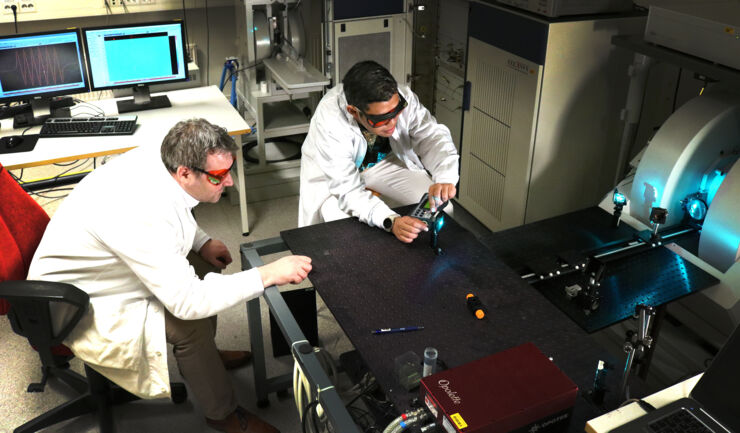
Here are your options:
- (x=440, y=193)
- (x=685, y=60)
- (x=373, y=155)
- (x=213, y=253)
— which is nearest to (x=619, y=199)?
(x=685, y=60)

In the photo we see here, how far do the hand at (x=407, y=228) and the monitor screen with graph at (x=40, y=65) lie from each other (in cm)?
198

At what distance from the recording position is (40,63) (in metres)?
2.97

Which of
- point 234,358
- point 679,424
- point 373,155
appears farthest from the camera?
point 373,155

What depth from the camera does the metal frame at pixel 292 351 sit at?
144cm

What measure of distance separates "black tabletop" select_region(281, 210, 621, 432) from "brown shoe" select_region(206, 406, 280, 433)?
662 millimetres

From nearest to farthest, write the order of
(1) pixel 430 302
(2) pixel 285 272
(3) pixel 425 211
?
(1) pixel 430 302 → (2) pixel 285 272 → (3) pixel 425 211

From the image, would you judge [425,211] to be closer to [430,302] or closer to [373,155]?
[430,302]

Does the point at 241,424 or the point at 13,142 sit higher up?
the point at 13,142

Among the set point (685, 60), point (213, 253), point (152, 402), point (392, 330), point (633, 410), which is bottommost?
point (152, 402)

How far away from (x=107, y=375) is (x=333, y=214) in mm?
1006

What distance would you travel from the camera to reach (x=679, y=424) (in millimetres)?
1179

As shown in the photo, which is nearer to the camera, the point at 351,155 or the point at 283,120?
the point at 351,155

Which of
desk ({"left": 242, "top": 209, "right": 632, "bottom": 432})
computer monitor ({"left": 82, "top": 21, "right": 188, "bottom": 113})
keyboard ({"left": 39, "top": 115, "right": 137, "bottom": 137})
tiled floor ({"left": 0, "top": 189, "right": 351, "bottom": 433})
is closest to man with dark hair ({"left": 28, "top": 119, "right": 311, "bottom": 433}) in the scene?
desk ({"left": 242, "top": 209, "right": 632, "bottom": 432})

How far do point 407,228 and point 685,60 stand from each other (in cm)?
115
